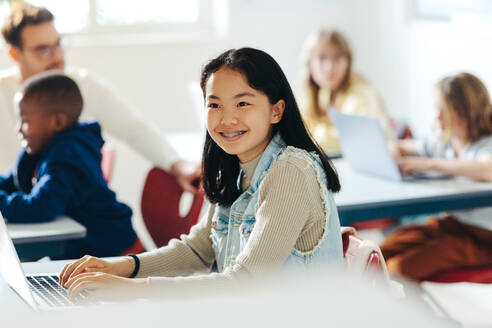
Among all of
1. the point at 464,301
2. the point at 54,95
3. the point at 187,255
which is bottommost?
the point at 464,301

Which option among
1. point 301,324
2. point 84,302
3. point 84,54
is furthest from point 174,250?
point 84,54

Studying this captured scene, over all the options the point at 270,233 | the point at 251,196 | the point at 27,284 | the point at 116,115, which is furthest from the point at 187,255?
the point at 116,115

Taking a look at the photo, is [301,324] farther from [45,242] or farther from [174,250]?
[45,242]

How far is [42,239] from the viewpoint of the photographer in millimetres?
1765

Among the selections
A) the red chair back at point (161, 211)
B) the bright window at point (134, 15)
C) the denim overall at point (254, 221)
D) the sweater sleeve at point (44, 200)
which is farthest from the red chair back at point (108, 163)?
the bright window at point (134, 15)

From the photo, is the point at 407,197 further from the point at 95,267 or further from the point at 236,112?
the point at 95,267

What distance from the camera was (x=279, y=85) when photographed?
4.47 ft

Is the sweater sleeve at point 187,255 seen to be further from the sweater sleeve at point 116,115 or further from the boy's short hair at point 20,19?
the boy's short hair at point 20,19

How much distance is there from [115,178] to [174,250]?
2893 mm

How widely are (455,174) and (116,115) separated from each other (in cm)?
119

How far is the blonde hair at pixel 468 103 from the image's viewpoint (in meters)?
2.45

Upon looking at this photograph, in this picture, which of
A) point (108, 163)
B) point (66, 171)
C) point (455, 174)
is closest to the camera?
point (66, 171)

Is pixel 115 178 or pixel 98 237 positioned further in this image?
pixel 115 178

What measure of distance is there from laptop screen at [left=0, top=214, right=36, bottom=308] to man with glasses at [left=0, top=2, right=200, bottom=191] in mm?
1260
